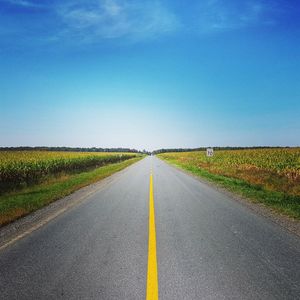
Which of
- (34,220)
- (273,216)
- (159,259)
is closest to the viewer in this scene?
(159,259)

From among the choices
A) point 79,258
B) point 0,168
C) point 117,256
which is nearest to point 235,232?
Result: point 117,256

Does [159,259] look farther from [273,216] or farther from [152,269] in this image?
[273,216]

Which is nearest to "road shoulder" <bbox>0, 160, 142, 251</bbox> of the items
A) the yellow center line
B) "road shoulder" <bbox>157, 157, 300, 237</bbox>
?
the yellow center line

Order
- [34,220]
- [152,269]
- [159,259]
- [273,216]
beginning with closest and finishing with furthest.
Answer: [152,269] → [159,259] → [34,220] → [273,216]

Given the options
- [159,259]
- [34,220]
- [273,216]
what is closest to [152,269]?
[159,259]

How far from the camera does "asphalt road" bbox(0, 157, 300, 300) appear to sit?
139 inches

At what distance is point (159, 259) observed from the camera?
4562 millimetres

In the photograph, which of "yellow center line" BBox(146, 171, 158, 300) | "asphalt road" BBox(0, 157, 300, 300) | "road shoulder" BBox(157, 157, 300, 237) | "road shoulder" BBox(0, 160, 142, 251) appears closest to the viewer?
"yellow center line" BBox(146, 171, 158, 300)

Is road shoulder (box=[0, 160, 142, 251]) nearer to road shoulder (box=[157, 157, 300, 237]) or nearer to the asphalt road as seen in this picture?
the asphalt road

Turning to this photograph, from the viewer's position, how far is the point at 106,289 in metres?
3.56

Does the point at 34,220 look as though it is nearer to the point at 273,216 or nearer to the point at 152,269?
the point at 152,269

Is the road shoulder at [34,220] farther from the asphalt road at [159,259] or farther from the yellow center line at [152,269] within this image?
the yellow center line at [152,269]

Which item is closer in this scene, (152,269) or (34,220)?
(152,269)

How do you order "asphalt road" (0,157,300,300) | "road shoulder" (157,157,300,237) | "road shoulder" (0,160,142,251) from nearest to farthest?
"asphalt road" (0,157,300,300) → "road shoulder" (0,160,142,251) → "road shoulder" (157,157,300,237)
